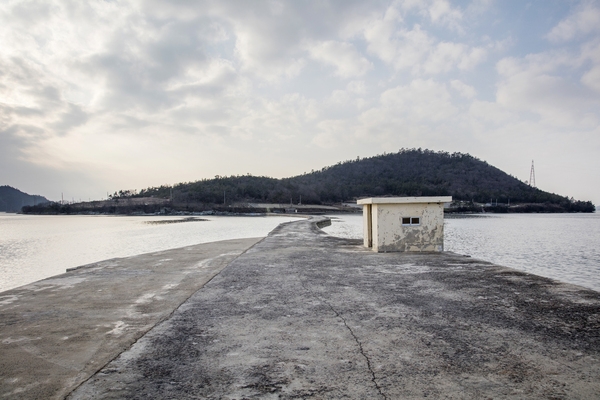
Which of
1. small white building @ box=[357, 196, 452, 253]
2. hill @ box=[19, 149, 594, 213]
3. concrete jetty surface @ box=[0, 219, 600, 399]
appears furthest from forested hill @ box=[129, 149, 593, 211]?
concrete jetty surface @ box=[0, 219, 600, 399]

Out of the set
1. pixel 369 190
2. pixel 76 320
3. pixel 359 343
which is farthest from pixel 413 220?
pixel 369 190

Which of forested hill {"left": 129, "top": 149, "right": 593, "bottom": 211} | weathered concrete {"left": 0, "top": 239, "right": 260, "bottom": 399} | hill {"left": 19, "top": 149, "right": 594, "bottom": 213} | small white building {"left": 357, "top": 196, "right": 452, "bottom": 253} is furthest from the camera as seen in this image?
forested hill {"left": 129, "top": 149, "right": 593, "bottom": 211}

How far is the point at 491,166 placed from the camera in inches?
5743

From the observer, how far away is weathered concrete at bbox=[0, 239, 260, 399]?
2.68m

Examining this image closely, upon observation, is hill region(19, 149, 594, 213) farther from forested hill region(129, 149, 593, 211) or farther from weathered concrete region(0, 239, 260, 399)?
weathered concrete region(0, 239, 260, 399)

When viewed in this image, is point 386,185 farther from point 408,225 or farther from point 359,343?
point 359,343

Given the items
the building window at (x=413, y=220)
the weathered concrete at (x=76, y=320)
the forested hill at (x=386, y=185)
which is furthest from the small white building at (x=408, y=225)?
the forested hill at (x=386, y=185)

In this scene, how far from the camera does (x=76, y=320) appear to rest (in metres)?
4.07

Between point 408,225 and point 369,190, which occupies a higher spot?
point 369,190

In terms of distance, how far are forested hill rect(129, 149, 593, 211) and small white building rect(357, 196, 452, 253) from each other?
3892 inches

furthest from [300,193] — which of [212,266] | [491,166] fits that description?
[212,266]

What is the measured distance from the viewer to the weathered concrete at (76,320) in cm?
268

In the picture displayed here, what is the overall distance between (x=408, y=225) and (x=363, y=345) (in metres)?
7.22

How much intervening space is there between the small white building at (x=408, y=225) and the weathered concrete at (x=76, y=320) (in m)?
4.81
